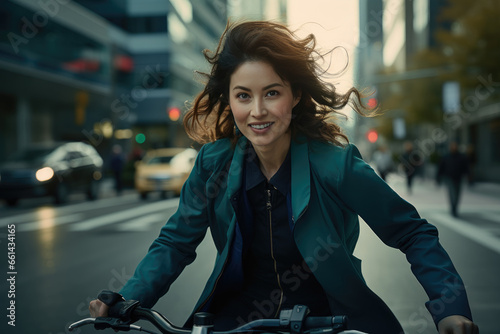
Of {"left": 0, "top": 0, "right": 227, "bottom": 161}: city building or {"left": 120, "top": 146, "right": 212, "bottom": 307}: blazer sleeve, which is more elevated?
{"left": 0, "top": 0, "right": 227, "bottom": 161}: city building

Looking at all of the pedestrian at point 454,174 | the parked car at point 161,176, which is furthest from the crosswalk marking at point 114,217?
the pedestrian at point 454,174

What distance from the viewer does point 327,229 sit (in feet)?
6.56

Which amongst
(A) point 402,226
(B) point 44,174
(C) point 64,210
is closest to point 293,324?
(A) point 402,226

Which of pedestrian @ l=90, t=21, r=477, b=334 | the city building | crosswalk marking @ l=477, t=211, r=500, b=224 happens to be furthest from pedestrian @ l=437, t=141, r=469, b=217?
pedestrian @ l=90, t=21, r=477, b=334

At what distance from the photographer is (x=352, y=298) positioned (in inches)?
78.9

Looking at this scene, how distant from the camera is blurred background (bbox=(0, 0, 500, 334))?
5.89m

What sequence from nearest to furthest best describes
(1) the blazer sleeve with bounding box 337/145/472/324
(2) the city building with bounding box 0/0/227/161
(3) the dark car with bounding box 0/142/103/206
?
(1) the blazer sleeve with bounding box 337/145/472/324
(3) the dark car with bounding box 0/142/103/206
(2) the city building with bounding box 0/0/227/161

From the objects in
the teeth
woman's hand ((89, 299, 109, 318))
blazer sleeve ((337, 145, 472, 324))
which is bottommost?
woman's hand ((89, 299, 109, 318))

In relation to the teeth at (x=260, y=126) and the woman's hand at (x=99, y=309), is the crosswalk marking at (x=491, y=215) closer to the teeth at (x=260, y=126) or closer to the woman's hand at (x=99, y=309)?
the teeth at (x=260, y=126)

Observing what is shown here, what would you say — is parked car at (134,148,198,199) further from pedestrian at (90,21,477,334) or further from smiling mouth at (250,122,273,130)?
smiling mouth at (250,122,273,130)

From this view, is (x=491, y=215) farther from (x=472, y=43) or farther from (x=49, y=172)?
(x=49, y=172)

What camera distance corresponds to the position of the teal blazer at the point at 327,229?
6.04 feet

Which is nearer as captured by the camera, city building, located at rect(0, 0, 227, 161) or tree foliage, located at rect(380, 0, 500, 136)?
tree foliage, located at rect(380, 0, 500, 136)

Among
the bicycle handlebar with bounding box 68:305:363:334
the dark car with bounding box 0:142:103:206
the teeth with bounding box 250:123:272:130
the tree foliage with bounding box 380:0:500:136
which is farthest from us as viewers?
the tree foliage with bounding box 380:0:500:136
